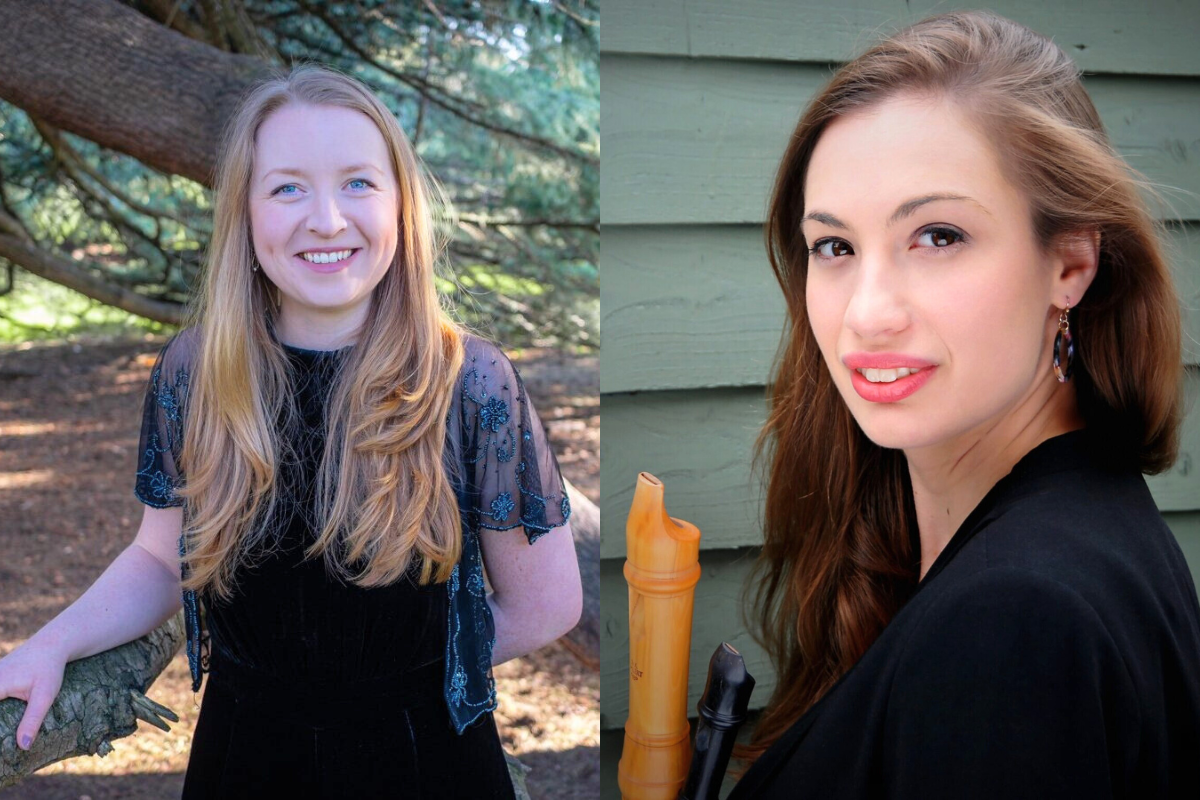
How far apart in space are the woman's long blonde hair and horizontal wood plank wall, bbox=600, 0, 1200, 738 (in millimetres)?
357

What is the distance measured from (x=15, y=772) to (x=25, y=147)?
10.4 ft

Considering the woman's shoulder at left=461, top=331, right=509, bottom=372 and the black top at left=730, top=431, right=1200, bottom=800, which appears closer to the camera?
the black top at left=730, top=431, right=1200, bottom=800

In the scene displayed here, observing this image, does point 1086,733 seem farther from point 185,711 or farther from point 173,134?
point 185,711

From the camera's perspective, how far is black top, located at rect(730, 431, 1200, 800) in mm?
789

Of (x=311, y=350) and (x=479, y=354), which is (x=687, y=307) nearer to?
(x=479, y=354)

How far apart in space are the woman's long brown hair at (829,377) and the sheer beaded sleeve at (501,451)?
0.33m

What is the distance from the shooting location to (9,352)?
20.9 ft

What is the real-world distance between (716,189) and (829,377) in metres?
0.40

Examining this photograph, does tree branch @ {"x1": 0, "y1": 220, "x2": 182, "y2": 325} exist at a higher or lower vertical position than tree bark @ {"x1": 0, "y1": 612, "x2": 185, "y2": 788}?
higher

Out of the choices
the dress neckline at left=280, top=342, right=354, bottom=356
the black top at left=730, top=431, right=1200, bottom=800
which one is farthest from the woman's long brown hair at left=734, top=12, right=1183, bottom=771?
the dress neckline at left=280, top=342, right=354, bottom=356

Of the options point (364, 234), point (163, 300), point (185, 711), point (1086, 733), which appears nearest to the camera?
point (1086, 733)

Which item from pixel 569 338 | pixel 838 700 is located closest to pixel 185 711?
pixel 569 338

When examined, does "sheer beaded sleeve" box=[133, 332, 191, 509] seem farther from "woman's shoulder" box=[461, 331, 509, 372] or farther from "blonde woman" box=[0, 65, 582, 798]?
"woman's shoulder" box=[461, 331, 509, 372]

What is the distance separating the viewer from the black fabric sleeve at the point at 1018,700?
786mm
